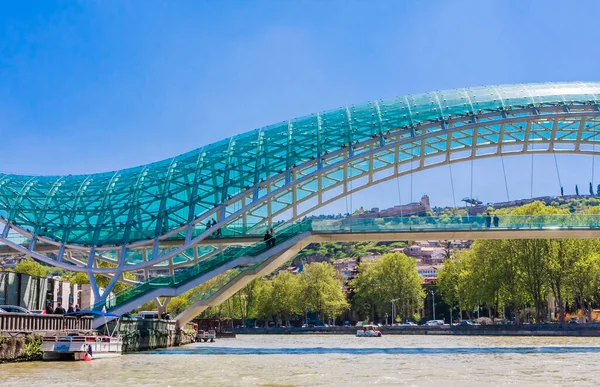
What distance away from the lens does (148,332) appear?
50031mm

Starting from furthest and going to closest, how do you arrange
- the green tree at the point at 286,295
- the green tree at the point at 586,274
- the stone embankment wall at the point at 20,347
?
the green tree at the point at 286,295 → the green tree at the point at 586,274 → the stone embankment wall at the point at 20,347

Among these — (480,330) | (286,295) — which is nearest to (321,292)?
(286,295)

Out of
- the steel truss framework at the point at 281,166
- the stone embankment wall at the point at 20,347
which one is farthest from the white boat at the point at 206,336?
the stone embankment wall at the point at 20,347

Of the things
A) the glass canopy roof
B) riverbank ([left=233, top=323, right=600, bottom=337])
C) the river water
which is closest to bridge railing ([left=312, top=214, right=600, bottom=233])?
the glass canopy roof

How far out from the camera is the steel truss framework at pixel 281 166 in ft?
182

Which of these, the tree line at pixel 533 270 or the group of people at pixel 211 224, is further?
the tree line at pixel 533 270

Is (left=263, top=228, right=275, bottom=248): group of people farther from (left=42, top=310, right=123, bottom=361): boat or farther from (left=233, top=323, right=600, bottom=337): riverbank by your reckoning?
(left=233, top=323, right=600, bottom=337): riverbank

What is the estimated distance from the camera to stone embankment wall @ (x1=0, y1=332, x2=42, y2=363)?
32.6 m

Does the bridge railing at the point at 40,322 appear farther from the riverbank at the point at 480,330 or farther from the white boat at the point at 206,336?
the riverbank at the point at 480,330

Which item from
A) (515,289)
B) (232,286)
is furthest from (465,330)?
(232,286)

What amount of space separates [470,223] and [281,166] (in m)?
14.6

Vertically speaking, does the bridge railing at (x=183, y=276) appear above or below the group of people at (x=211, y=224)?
below

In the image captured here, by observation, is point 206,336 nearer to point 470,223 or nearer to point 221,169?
point 221,169

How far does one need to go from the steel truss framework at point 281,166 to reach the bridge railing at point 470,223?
184 inches
